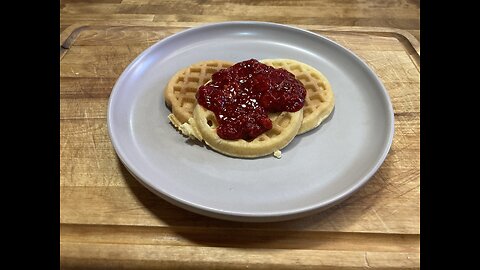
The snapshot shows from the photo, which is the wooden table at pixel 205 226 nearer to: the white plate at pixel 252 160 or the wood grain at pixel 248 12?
the white plate at pixel 252 160

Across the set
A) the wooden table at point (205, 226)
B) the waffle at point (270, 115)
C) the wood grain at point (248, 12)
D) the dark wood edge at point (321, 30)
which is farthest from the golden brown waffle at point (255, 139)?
the wood grain at point (248, 12)

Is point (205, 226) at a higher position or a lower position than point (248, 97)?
lower

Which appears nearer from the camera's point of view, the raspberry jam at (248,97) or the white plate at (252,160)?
the white plate at (252,160)

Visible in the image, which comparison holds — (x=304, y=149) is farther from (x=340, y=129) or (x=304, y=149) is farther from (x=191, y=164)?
(x=191, y=164)

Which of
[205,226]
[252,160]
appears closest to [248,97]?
[252,160]

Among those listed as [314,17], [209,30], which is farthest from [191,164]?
[314,17]

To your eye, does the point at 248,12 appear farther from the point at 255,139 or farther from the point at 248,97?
the point at 255,139
